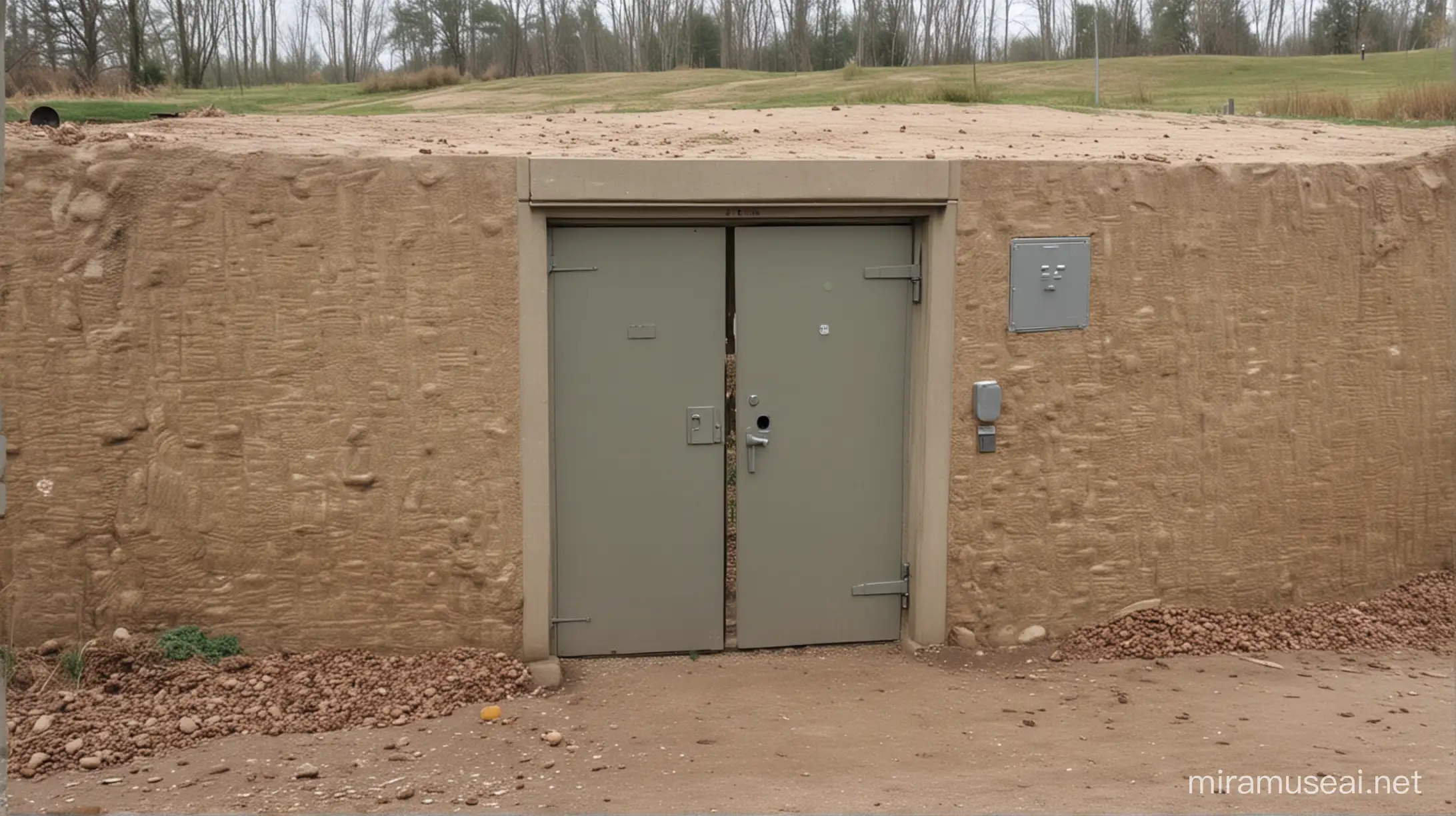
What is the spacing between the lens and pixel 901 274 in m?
6.77

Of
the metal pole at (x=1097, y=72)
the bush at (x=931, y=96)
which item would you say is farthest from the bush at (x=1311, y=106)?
the bush at (x=931, y=96)

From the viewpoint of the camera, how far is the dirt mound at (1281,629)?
272 inches

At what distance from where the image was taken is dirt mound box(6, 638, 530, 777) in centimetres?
544

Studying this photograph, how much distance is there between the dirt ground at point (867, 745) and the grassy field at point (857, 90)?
5.03 metres

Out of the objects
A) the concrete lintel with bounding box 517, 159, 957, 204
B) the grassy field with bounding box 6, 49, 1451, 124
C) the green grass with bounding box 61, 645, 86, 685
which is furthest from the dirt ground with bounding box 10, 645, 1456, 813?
the grassy field with bounding box 6, 49, 1451, 124

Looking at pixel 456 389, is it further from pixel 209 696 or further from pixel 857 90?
pixel 857 90

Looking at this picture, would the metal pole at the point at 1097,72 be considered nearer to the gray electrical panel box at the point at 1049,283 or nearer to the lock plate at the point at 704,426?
the gray electrical panel box at the point at 1049,283

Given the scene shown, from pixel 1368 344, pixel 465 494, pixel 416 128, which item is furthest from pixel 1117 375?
pixel 416 128

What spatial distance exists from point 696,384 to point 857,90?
898 cm

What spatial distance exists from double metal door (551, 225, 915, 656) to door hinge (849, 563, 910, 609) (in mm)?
12

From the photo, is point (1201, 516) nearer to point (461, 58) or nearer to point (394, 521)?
point (394, 521)

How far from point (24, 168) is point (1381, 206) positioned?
7.07 metres

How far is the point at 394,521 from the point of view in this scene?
6316mm

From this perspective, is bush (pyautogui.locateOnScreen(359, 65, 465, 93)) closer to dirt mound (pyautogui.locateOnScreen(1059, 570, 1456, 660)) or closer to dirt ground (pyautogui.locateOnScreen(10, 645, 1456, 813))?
dirt ground (pyautogui.locateOnScreen(10, 645, 1456, 813))
